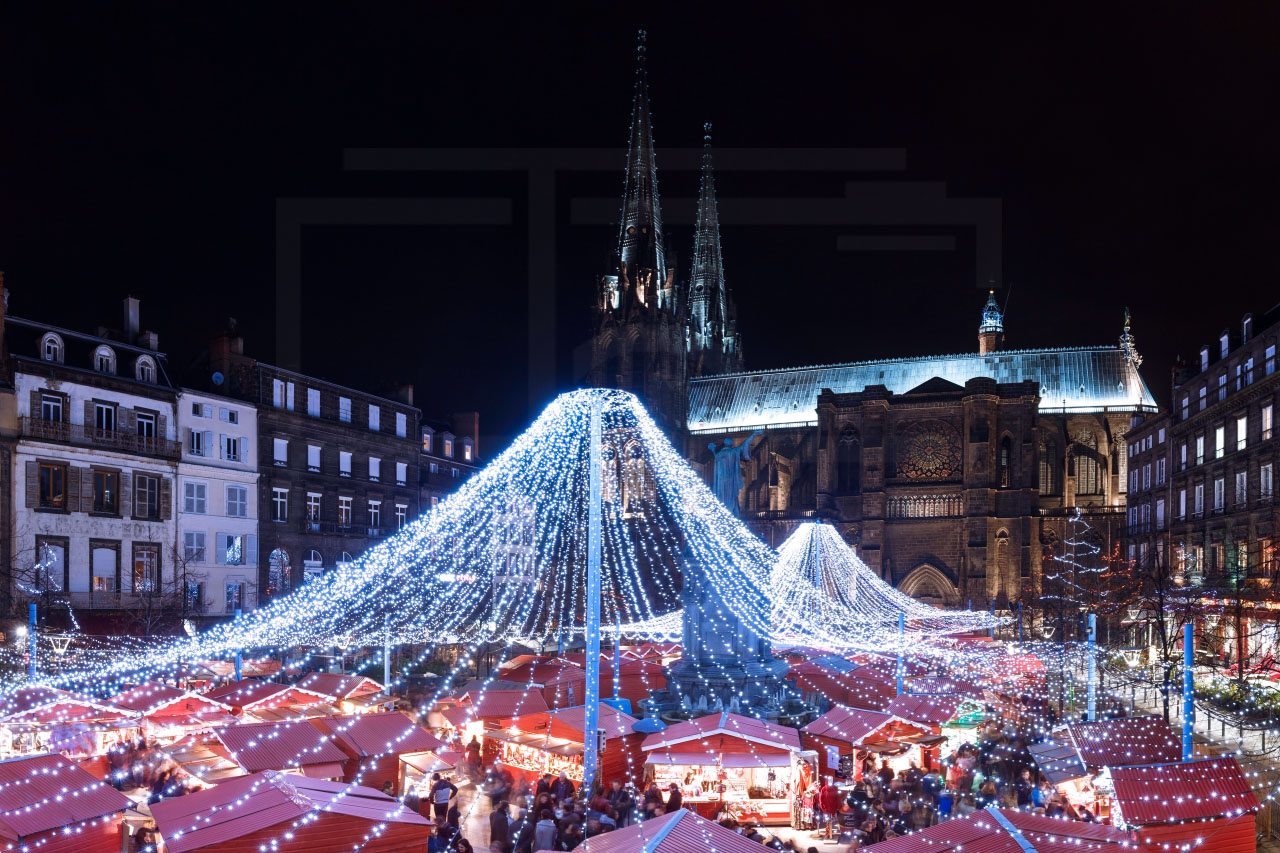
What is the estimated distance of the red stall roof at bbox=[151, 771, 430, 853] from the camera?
9789 millimetres

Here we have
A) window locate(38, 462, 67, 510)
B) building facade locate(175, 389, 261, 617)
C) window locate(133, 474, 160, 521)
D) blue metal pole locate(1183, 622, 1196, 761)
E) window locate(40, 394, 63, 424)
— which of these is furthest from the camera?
building facade locate(175, 389, 261, 617)

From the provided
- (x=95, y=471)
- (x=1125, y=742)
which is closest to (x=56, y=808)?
(x=1125, y=742)

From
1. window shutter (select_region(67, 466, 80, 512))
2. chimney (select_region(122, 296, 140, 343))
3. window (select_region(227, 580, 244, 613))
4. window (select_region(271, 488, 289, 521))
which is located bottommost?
window (select_region(227, 580, 244, 613))

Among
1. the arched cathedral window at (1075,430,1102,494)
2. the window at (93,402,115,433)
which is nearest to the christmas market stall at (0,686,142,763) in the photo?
the window at (93,402,115,433)

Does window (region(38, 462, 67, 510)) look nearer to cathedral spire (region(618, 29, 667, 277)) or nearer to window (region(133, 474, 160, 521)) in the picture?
window (region(133, 474, 160, 521))

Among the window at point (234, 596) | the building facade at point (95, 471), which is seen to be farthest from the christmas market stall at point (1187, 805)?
the window at point (234, 596)

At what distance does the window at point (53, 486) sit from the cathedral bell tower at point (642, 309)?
41568mm

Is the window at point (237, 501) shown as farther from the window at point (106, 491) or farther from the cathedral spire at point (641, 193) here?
the cathedral spire at point (641, 193)

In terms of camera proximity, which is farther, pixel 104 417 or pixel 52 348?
pixel 104 417

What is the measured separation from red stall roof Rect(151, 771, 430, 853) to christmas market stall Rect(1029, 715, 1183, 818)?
1004 cm

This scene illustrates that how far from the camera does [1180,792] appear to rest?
11.1 m

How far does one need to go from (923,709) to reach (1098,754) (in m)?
4.49

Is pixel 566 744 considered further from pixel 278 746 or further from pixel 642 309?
pixel 642 309

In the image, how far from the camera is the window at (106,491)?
107 ft
